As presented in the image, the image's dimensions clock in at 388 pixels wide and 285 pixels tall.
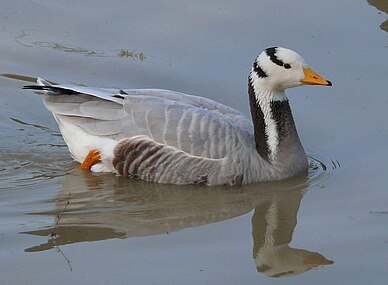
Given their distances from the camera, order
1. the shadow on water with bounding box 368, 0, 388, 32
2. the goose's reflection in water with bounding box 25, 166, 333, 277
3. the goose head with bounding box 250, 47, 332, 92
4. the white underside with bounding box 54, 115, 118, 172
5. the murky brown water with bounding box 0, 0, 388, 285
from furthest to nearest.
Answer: the shadow on water with bounding box 368, 0, 388, 32 < the white underside with bounding box 54, 115, 118, 172 < the goose head with bounding box 250, 47, 332, 92 < the goose's reflection in water with bounding box 25, 166, 333, 277 < the murky brown water with bounding box 0, 0, 388, 285

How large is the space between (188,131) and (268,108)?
83cm

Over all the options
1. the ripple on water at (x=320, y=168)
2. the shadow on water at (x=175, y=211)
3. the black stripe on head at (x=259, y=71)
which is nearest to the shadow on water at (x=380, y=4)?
the ripple on water at (x=320, y=168)

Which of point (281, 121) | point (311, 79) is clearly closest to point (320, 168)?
point (281, 121)

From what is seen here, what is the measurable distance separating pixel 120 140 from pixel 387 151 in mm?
2486

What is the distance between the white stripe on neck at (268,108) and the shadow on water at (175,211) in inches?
14.2

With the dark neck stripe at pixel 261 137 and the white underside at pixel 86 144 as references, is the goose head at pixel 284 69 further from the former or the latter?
the white underside at pixel 86 144

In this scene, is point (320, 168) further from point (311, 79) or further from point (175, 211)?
point (175, 211)

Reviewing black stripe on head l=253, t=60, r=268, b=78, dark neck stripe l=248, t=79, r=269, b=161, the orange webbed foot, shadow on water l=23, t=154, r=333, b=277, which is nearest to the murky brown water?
shadow on water l=23, t=154, r=333, b=277

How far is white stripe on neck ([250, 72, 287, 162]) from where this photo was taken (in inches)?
370

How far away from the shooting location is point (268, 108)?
30.9 feet

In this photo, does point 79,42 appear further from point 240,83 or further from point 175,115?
point 175,115

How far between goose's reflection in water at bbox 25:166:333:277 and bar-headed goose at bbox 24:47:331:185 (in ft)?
0.45

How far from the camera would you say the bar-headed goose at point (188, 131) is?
912cm

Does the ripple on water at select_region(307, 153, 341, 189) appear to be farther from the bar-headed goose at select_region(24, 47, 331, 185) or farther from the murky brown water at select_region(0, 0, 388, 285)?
the bar-headed goose at select_region(24, 47, 331, 185)
